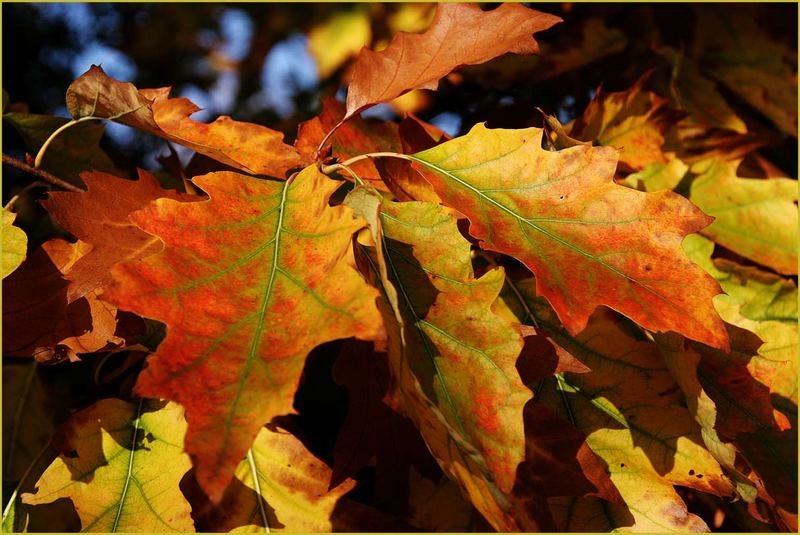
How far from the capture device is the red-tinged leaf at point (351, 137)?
84 centimetres

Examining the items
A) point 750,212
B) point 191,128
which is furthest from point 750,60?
point 191,128

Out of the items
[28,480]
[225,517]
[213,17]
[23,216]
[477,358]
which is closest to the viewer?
[477,358]

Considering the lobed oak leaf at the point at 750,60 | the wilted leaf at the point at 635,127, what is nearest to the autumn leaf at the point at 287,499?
the wilted leaf at the point at 635,127

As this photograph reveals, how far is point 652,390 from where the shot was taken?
2.52 ft

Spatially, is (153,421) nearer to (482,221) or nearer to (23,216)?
(482,221)

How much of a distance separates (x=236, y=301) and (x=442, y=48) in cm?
38

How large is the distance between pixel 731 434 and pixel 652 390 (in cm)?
8

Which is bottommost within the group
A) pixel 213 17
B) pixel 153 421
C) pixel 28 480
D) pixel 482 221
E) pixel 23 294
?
pixel 213 17

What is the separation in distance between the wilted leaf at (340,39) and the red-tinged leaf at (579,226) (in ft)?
5.03

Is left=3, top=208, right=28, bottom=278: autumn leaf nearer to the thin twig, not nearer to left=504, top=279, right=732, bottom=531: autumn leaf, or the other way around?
the thin twig

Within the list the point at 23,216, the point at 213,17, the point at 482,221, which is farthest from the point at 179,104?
the point at 213,17

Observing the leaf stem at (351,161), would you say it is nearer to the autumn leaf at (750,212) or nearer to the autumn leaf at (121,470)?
the autumn leaf at (121,470)

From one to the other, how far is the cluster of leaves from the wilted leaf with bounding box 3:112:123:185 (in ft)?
0.27

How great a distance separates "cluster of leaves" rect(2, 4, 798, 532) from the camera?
0.59 meters
